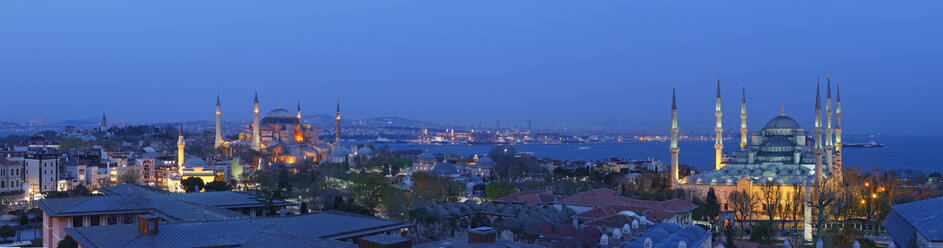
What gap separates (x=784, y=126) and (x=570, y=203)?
62.6 feet

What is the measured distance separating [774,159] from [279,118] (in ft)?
151

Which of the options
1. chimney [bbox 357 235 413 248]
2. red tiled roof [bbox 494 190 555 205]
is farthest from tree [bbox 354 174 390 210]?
chimney [bbox 357 235 413 248]

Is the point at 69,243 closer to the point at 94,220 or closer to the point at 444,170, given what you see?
the point at 94,220

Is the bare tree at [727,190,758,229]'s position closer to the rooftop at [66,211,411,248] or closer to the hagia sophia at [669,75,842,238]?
the hagia sophia at [669,75,842,238]

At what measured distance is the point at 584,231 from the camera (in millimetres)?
20500

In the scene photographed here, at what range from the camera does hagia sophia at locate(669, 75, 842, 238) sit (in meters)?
34.1

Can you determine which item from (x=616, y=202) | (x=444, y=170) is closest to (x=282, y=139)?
(x=444, y=170)

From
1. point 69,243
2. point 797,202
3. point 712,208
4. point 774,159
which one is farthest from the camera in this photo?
point 774,159

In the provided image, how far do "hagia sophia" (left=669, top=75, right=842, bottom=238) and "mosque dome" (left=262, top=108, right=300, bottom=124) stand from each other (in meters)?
41.6

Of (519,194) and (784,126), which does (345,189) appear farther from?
(784,126)

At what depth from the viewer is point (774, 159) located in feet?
129

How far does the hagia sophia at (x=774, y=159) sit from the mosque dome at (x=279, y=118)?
41643 millimetres

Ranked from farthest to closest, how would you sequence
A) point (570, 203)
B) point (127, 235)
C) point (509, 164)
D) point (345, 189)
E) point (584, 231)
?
point (509, 164), point (345, 189), point (570, 203), point (584, 231), point (127, 235)

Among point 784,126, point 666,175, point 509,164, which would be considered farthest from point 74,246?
point 509,164
